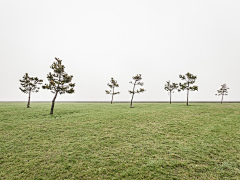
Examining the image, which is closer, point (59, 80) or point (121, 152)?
point (121, 152)

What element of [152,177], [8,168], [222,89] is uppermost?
[222,89]

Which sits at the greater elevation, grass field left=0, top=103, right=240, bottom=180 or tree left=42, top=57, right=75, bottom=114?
tree left=42, top=57, right=75, bottom=114

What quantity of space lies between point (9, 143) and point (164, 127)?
2046 centimetres

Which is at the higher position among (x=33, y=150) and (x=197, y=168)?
(x=197, y=168)

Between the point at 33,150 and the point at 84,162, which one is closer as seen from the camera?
the point at 84,162

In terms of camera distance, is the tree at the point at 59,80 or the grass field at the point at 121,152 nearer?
the grass field at the point at 121,152

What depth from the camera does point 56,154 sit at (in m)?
11.8

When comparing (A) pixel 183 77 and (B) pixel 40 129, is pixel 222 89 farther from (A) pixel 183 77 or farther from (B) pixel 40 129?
(B) pixel 40 129

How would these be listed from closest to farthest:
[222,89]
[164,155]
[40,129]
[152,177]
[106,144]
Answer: [152,177]
[164,155]
[106,144]
[40,129]
[222,89]

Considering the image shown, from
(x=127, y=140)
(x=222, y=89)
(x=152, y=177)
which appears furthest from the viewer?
(x=222, y=89)

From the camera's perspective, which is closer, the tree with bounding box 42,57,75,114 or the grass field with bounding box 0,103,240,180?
the grass field with bounding box 0,103,240,180

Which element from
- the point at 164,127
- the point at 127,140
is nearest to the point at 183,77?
the point at 164,127

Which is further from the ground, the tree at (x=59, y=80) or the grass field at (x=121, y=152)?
the tree at (x=59, y=80)

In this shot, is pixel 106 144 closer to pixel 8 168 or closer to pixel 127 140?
pixel 127 140
